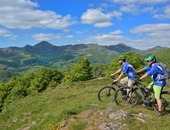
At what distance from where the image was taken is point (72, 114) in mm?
17500

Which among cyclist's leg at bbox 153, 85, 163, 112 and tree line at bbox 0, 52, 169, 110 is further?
tree line at bbox 0, 52, 169, 110

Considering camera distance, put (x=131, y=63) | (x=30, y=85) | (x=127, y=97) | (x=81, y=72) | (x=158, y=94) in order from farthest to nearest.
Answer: (x=30, y=85) < (x=81, y=72) < (x=131, y=63) < (x=127, y=97) < (x=158, y=94)

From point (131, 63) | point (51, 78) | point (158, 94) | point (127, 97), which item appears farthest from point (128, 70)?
point (51, 78)

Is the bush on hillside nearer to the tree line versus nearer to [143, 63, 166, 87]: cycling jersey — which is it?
the tree line

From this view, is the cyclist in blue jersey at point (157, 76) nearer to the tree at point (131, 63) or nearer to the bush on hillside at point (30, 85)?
the tree at point (131, 63)

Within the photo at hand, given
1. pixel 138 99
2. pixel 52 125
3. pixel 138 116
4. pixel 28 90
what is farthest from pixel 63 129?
pixel 28 90

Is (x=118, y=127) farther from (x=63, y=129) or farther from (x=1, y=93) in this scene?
(x=1, y=93)

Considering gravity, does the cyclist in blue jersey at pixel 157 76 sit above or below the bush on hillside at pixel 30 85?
above

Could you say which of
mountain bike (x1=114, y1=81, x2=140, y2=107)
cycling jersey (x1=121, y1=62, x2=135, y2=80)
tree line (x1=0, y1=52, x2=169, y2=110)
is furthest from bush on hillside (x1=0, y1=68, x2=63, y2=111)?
cycling jersey (x1=121, y1=62, x2=135, y2=80)

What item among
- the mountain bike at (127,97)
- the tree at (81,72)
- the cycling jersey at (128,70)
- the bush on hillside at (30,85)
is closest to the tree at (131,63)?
the tree at (81,72)

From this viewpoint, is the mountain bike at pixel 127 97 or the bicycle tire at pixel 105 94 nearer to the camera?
the mountain bike at pixel 127 97

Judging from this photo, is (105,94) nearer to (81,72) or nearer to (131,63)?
(131,63)

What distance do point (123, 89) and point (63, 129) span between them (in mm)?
5422

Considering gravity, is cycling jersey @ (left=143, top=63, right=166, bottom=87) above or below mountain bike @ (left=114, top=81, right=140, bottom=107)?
above
